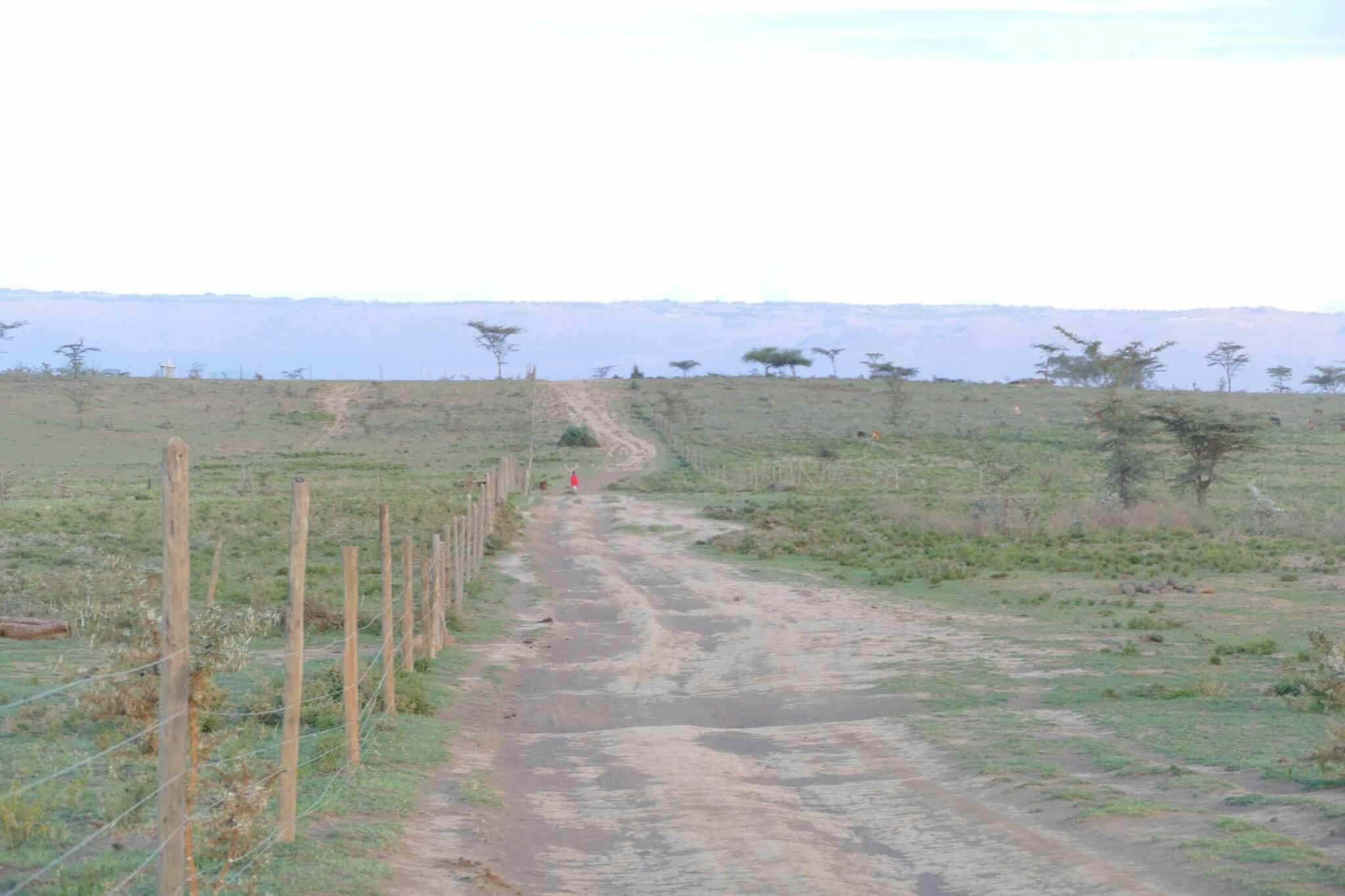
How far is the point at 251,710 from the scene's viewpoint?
11.1 meters

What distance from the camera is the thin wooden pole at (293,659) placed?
7.28 m

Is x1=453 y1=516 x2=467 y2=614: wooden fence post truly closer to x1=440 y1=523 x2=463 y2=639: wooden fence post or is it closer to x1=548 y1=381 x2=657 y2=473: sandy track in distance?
x1=440 y1=523 x2=463 y2=639: wooden fence post

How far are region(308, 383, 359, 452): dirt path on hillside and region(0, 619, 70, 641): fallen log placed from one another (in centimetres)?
4720

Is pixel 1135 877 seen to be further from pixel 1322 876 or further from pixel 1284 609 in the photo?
pixel 1284 609

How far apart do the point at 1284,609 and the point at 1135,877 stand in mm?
14150

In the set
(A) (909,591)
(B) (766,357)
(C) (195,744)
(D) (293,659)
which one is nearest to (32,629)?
(D) (293,659)

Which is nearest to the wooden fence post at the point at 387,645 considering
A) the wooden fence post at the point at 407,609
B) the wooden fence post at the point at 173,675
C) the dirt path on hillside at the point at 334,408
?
the wooden fence post at the point at 407,609

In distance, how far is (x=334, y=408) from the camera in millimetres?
79438

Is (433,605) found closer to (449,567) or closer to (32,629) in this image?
(449,567)

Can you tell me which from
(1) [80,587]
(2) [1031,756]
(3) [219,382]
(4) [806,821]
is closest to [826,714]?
(2) [1031,756]

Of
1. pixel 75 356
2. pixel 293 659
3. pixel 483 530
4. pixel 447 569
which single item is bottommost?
pixel 483 530

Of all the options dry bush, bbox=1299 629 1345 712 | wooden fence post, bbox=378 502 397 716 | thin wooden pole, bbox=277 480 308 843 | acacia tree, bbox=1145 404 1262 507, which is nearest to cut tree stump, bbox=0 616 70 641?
wooden fence post, bbox=378 502 397 716

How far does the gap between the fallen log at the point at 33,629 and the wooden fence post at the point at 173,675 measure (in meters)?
11.9

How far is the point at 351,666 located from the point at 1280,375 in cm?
12793
